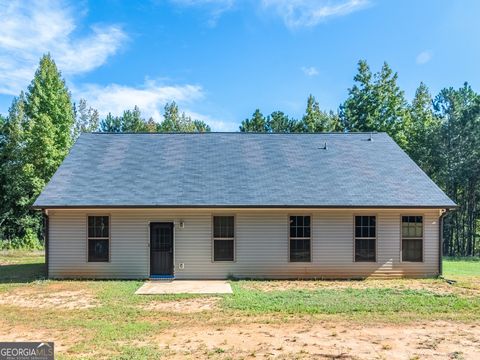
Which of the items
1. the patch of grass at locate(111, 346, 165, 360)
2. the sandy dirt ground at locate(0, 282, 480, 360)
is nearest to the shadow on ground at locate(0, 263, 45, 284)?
the sandy dirt ground at locate(0, 282, 480, 360)

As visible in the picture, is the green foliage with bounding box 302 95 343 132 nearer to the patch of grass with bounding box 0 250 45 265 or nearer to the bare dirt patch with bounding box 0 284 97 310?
the patch of grass with bounding box 0 250 45 265

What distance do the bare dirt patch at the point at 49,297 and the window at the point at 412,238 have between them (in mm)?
9893

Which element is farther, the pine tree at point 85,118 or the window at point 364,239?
the pine tree at point 85,118

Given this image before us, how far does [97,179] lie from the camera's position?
1498 centimetres

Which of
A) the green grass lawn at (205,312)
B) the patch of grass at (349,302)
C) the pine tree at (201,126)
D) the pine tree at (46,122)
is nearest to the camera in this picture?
the green grass lawn at (205,312)

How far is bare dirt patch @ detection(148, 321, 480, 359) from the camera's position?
21.2 ft

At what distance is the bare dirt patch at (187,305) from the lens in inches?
376

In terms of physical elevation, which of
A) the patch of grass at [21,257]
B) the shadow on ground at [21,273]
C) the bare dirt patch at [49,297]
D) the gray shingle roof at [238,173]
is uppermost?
the gray shingle roof at [238,173]

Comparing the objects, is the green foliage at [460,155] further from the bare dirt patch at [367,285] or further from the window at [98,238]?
the window at [98,238]

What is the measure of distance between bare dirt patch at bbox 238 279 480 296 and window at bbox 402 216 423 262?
87 centimetres

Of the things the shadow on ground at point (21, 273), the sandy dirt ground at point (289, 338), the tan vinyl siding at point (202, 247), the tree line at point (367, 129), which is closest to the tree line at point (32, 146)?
the tree line at point (367, 129)

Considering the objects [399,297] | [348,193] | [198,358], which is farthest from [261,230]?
[198,358]

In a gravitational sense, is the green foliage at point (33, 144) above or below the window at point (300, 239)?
above

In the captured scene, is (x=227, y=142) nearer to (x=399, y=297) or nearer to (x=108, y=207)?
(x=108, y=207)
